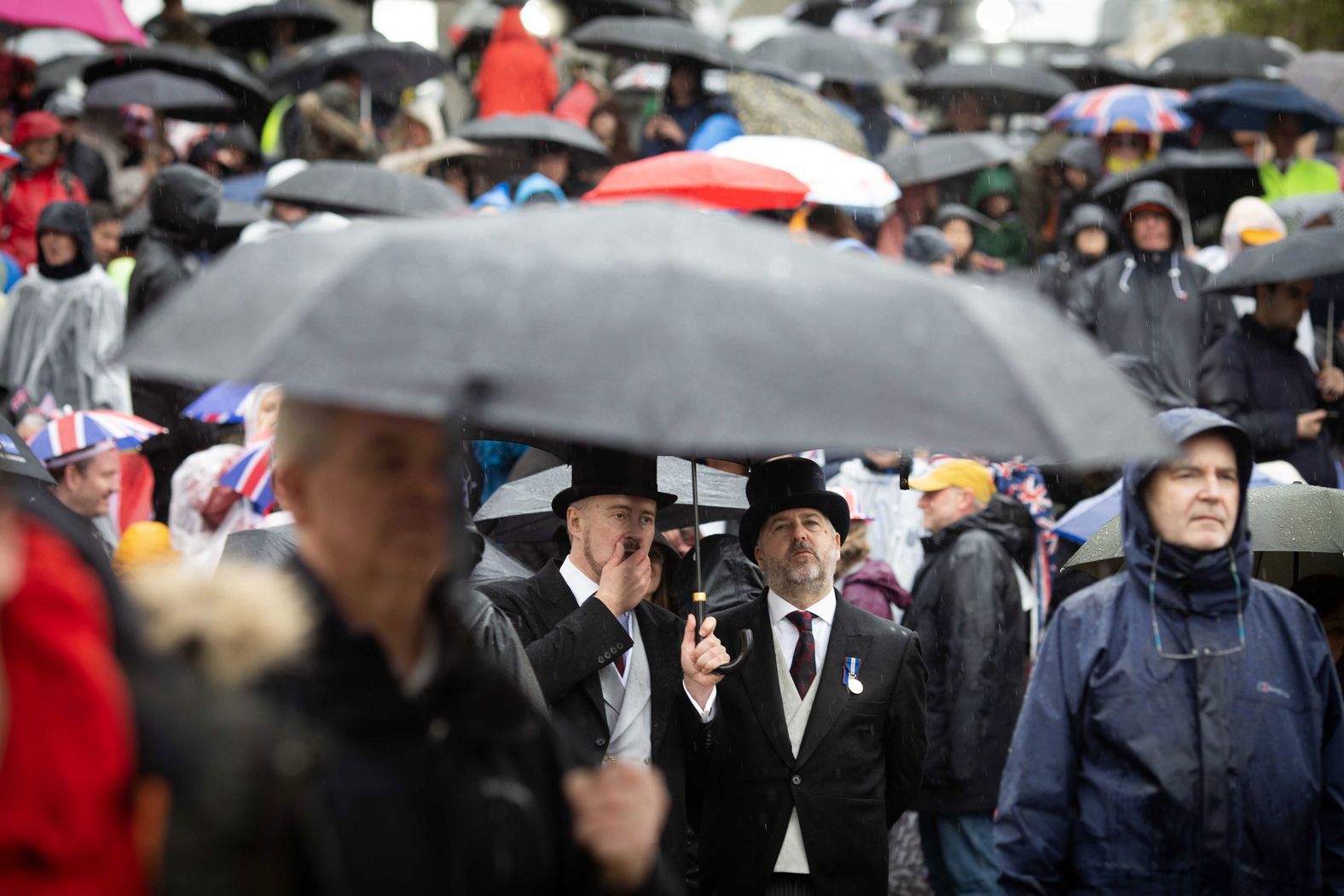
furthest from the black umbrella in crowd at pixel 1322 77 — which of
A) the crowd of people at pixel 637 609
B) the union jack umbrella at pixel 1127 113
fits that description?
the union jack umbrella at pixel 1127 113

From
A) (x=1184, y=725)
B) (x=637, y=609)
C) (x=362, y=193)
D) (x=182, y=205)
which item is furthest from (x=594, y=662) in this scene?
(x=182, y=205)

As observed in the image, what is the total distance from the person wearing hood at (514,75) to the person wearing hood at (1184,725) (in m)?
11.0

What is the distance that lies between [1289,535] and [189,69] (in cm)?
1161

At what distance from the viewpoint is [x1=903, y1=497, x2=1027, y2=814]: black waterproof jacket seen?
8.20m

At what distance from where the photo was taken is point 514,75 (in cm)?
1559

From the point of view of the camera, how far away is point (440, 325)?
2.74 meters

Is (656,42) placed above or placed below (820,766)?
above

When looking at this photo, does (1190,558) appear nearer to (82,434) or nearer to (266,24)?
(82,434)

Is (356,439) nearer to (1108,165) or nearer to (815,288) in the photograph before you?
(815,288)

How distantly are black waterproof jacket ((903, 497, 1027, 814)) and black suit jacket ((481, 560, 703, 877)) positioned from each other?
2.34 m

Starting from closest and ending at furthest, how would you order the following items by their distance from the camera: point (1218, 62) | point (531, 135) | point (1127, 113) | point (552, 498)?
point (552, 498)
point (531, 135)
point (1127, 113)
point (1218, 62)

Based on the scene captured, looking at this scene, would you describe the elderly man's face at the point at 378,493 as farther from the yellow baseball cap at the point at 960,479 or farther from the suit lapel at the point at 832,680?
the yellow baseball cap at the point at 960,479

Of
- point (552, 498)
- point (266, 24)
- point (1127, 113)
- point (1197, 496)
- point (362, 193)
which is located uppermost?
point (266, 24)

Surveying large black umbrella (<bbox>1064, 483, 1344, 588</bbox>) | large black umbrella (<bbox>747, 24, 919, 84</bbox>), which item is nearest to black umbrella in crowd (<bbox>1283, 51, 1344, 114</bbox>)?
large black umbrella (<bbox>747, 24, 919, 84</bbox>)
